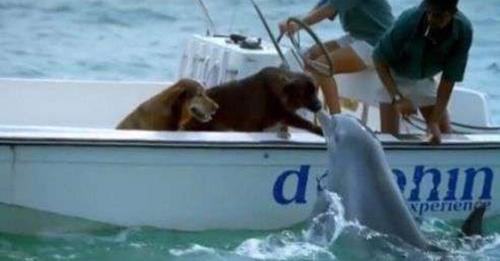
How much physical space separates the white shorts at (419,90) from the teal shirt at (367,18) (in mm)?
342

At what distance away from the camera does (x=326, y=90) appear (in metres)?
9.06

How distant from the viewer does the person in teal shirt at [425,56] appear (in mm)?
8430

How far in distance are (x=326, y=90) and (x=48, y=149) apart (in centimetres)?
184

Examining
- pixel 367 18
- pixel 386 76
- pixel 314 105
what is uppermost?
pixel 367 18

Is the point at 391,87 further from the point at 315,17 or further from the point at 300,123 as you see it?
the point at 315,17

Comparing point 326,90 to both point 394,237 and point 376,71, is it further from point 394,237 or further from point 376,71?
point 394,237

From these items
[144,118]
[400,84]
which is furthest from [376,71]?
[144,118]

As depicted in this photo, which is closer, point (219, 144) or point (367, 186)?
point (367, 186)

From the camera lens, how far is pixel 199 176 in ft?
27.4

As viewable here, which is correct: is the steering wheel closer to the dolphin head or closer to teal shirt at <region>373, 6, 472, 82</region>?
teal shirt at <region>373, 6, 472, 82</region>

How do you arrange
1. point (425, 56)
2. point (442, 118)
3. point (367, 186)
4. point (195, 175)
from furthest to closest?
point (442, 118)
point (425, 56)
point (195, 175)
point (367, 186)

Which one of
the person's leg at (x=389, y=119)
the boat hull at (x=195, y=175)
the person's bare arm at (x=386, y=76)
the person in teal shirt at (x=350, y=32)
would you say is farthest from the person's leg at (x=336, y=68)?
the boat hull at (x=195, y=175)

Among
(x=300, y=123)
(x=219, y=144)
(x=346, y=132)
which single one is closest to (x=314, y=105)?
(x=300, y=123)

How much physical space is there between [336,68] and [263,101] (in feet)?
2.62
